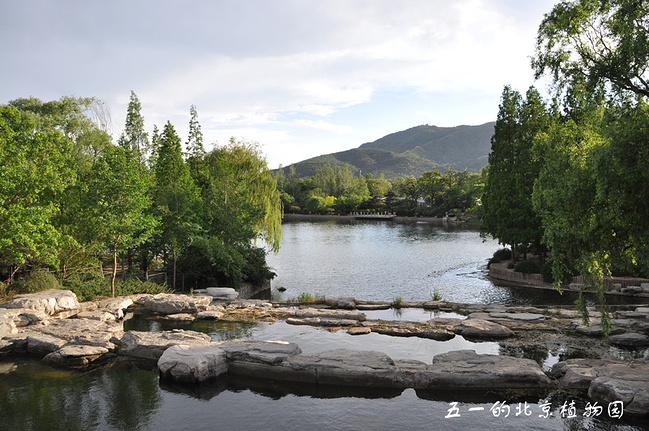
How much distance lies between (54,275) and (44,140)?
6921 millimetres

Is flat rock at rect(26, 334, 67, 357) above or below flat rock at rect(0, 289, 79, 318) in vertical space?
below

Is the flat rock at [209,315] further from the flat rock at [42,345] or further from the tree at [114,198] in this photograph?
the flat rock at [42,345]

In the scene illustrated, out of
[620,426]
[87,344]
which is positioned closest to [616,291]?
[620,426]

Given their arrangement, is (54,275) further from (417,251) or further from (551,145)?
(417,251)

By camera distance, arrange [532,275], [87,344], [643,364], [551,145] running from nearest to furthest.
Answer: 1. [643,364]
2. [87,344]
3. [551,145]
4. [532,275]

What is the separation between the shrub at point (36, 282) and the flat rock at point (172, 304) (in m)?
4.23

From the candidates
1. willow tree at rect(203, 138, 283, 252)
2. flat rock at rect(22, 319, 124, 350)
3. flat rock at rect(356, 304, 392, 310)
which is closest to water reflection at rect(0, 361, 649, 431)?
flat rock at rect(22, 319, 124, 350)

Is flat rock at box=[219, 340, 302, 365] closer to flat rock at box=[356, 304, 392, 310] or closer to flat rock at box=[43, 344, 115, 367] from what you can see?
flat rock at box=[43, 344, 115, 367]

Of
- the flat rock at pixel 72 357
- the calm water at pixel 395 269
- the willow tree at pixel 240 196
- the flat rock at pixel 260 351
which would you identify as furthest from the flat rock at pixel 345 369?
the willow tree at pixel 240 196

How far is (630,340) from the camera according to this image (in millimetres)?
18000

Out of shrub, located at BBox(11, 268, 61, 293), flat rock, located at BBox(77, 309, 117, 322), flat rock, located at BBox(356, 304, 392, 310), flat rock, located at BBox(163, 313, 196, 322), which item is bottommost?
flat rock, located at BBox(356, 304, 392, 310)

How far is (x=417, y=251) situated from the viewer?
5228 centimetres

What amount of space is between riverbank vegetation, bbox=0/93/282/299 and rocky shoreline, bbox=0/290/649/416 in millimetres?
2868

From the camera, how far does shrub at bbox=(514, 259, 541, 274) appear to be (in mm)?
33781
